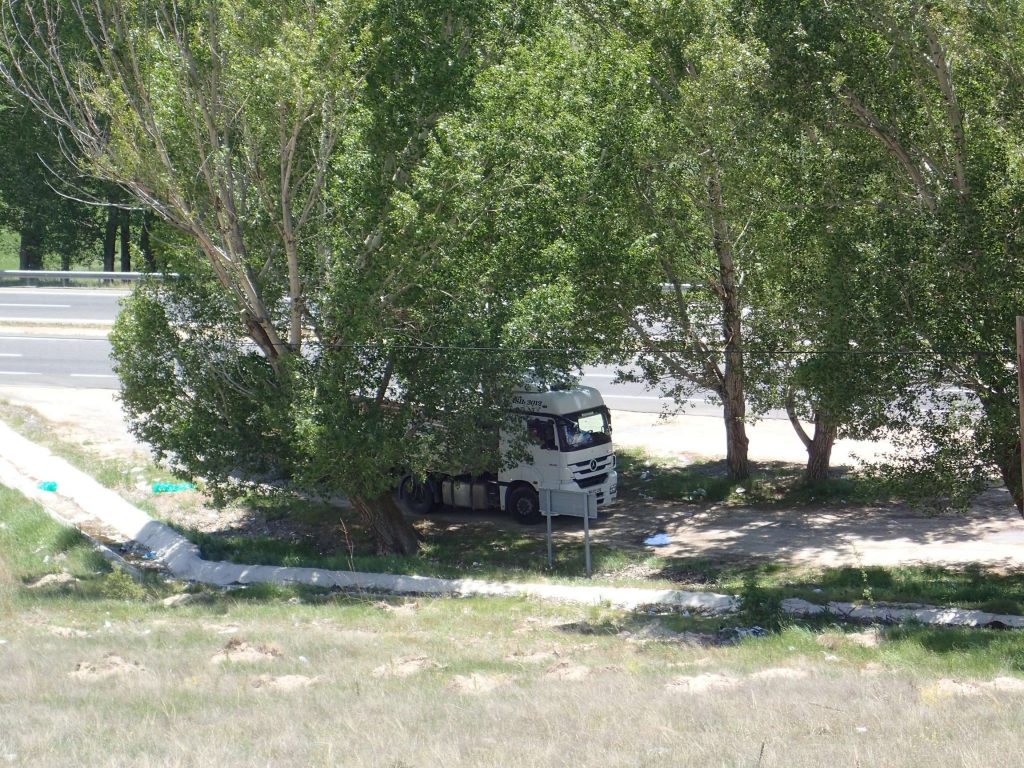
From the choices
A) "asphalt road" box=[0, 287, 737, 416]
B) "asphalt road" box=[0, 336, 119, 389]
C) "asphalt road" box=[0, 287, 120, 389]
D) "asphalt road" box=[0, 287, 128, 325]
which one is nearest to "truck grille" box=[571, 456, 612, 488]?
"asphalt road" box=[0, 287, 737, 416]

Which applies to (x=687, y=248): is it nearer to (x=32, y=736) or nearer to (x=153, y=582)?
(x=153, y=582)

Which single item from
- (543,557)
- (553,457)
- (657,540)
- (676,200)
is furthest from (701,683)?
(676,200)

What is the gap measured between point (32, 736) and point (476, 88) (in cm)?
1283

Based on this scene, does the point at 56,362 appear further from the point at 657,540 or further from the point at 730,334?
the point at 730,334

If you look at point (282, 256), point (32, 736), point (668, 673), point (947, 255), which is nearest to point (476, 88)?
point (282, 256)

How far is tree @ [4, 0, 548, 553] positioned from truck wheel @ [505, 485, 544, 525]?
10.0 feet

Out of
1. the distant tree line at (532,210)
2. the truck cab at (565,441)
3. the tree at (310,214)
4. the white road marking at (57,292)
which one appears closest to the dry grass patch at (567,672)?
the distant tree line at (532,210)

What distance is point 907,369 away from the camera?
47.9 ft

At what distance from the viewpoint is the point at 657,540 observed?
20.2 meters

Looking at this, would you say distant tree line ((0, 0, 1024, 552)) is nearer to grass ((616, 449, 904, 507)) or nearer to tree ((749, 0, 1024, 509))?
tree ((749, 0, 1024, 509))

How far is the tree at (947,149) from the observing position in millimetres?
13891

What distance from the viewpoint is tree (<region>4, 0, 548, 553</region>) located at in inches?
674

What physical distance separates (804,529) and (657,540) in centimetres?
277

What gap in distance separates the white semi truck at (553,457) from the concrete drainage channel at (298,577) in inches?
128
